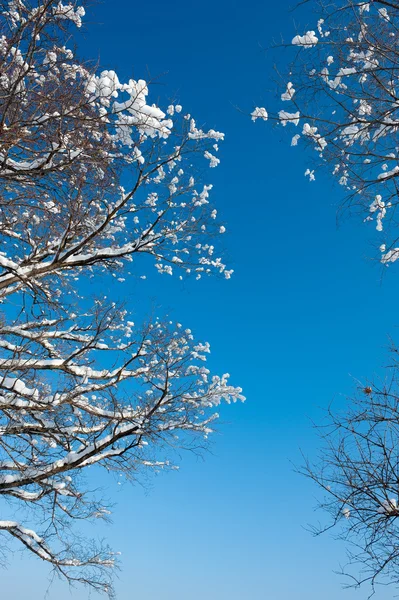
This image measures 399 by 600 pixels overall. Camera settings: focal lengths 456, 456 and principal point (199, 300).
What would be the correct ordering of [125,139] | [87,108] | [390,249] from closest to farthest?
[87,108], [390,249], [125,139]

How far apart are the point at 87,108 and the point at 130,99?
47 centimetres

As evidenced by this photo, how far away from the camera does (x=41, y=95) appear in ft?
12.0

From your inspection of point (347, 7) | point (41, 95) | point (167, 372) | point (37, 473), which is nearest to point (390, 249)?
point (347, 7)

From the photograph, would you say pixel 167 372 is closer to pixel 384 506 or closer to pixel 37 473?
pixel 37 473

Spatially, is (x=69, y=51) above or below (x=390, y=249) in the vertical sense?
above

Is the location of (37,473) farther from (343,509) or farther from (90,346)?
(343,509)

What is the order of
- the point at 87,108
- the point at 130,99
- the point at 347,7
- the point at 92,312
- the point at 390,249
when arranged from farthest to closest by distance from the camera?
the point at 92,312 → the point at 390,249 → the point at 130,99 → the point at 87,108 → the point at 347,7

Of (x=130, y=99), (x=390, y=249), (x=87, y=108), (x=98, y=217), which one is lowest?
(x=390, y=249)

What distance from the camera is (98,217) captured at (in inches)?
248

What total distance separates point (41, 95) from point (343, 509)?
16.1 feet

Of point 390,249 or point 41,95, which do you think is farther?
point 390,249

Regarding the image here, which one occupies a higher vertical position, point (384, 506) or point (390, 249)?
point (390, 249)

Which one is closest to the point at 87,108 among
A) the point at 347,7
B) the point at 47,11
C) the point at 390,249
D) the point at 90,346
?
the point at 47,11

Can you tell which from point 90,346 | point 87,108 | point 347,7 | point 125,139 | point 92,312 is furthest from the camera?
point 92,312
